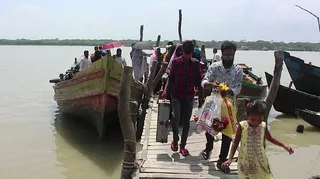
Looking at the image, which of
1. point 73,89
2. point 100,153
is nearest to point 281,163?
point 100,153

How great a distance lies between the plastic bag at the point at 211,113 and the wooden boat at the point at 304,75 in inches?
387

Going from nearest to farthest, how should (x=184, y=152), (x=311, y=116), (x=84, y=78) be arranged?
(x=184, y=152), (x=84, y=78), (x=311, y=116)

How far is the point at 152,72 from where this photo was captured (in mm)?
9195

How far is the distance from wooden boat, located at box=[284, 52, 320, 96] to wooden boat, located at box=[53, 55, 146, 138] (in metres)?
6.11

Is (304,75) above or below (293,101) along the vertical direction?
above

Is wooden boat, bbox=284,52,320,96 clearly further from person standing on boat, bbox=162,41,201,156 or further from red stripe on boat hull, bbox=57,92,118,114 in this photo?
person standing on boat, bbox=162,41,201,156

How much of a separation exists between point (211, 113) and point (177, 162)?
95cm

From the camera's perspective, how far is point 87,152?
9242 mm

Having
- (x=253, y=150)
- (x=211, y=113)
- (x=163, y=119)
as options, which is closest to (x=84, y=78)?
(x=163, y=119)

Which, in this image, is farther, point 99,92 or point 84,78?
point 84,78

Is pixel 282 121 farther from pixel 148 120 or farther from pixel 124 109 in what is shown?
pixel 124 109

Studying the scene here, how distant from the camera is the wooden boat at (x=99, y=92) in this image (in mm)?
9016

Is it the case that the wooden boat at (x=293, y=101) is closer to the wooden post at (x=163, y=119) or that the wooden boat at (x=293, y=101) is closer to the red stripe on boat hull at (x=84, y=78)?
the red stripe on boat hull at (x=84, y=78)

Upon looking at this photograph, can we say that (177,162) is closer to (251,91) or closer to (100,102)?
(100,102)
